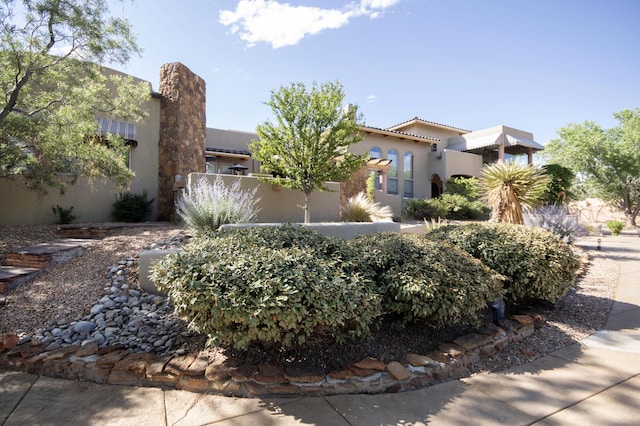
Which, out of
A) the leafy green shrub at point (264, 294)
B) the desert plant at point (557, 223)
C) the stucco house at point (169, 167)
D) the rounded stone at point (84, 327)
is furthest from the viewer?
the desert plant at point (557, 223)

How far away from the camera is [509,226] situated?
16.2ft

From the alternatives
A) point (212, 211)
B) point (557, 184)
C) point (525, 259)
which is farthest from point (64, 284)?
point (557, 184)

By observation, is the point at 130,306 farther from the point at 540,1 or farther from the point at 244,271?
the point at 540,1

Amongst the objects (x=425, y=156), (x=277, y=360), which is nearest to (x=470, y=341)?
(x=277, y=360)

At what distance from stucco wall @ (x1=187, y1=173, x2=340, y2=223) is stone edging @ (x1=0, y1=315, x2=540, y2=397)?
543 cm

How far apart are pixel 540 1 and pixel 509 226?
6.56 m

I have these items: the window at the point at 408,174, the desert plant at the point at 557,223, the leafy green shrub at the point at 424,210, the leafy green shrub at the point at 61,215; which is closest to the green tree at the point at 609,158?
the window at the point at 408,174

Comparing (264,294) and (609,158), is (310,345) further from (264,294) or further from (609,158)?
(609,158)

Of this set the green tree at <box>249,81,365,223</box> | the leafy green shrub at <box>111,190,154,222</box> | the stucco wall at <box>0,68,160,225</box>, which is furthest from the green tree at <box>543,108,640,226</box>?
the leafy green shrub at <box>111,190,154,222</box>

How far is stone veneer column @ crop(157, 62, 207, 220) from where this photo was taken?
33.2ft

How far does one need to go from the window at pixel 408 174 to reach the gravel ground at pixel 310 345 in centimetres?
1462

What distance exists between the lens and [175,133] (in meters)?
10.2

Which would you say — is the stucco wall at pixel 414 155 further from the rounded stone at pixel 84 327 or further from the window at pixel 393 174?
the rounded stone at pixel 84 327

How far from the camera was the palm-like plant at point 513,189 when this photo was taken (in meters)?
8.15
